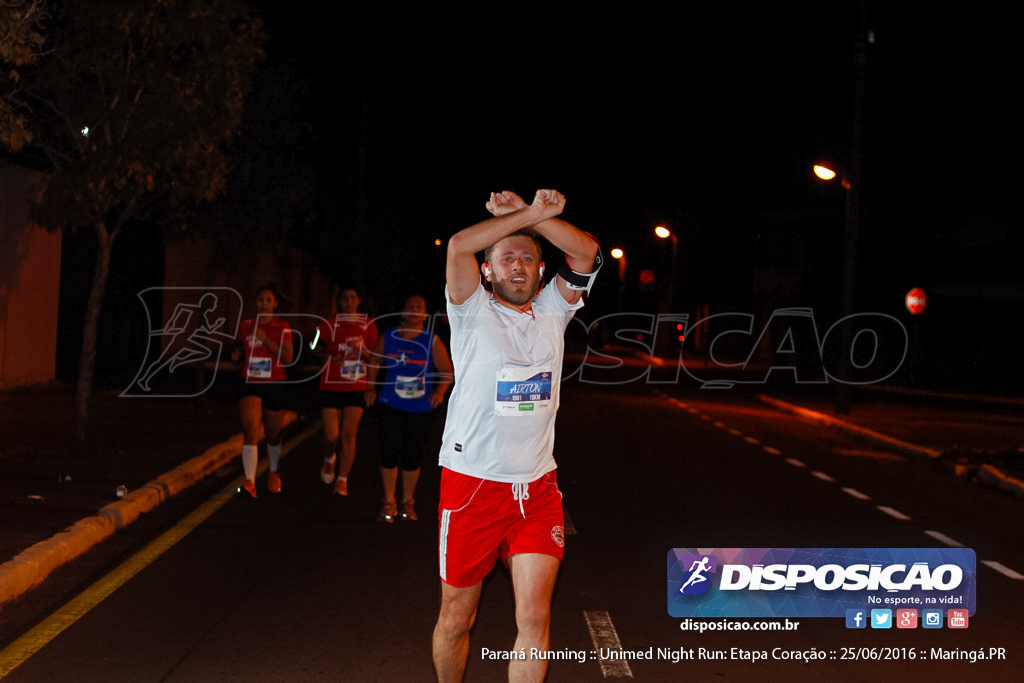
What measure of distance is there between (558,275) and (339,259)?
199 feet

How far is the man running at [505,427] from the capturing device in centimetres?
488

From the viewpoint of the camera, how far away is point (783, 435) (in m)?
21.6

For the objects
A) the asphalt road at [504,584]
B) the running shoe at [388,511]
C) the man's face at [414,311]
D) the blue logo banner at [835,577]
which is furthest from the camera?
the running shoe at [388,511]

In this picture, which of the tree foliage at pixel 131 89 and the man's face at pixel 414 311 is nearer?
the man's face at pixel 414 311

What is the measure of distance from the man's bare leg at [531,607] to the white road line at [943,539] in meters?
6.43

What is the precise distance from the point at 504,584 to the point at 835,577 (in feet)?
10.4

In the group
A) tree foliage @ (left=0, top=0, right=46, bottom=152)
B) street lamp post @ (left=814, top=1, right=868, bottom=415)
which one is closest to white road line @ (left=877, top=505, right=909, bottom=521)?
tree foliage @ (left=0, top=0, right=46, bottom=152)

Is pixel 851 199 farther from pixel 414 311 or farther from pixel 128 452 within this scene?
pixel 414 311

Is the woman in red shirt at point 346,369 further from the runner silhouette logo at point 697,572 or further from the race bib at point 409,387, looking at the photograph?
the runner silhouette logo at point 697,572

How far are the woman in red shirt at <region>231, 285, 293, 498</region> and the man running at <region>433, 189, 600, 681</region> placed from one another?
685 centimetres

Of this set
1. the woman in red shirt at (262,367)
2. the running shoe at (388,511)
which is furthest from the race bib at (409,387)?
the woman in red shirt at (262,367)

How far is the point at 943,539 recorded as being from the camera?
422 inches

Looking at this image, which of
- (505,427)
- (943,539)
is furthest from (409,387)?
(505,427)

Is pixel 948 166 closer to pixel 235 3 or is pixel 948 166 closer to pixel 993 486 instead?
pixel 993 486
